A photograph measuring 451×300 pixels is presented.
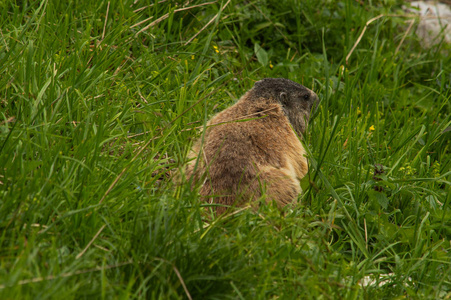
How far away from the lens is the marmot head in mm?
5020

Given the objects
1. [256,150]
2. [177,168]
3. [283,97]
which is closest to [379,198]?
[256,150]

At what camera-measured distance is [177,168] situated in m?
4.23

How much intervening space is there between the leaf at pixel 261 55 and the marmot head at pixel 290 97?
42.0 inches

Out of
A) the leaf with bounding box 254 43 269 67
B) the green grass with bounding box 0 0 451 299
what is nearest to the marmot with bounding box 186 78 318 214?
the green grass with bounding box 0 0 451 299

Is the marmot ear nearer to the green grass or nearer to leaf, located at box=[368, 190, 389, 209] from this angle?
the green grass

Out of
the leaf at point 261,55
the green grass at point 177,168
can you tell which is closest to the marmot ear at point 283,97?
the green grass at point 177,168

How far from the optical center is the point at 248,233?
3229 mm

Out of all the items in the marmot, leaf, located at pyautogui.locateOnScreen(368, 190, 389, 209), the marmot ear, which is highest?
the marmot ear

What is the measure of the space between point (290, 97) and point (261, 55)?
4.43ft

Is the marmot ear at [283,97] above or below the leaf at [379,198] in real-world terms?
above

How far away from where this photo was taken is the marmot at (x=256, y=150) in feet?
13.1

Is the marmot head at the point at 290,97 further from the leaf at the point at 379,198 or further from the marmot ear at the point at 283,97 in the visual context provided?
the leaf at the point at 379,198

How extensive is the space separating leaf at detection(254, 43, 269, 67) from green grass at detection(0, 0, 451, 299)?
21 mm

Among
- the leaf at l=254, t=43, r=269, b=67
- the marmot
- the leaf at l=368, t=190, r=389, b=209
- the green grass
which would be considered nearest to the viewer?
the green grass
